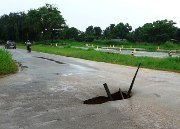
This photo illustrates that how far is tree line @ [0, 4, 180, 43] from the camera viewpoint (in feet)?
268

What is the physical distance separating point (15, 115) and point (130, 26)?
119505 mm

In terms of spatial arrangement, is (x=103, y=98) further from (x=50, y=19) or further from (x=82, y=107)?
(x=50, y=19)

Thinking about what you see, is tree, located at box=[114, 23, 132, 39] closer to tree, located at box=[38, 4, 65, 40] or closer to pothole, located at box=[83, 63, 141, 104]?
tree, located at box=[38, 4, 65, 40]

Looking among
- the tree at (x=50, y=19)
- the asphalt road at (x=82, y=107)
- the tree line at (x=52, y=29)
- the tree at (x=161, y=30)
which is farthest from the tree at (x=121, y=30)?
the asphalt road at (x=82, y=107)

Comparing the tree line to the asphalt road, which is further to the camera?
the tree line

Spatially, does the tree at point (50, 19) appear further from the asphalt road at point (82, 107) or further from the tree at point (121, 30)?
the asphalt road at point (82, 107)

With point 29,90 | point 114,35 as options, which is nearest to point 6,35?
point 114,35

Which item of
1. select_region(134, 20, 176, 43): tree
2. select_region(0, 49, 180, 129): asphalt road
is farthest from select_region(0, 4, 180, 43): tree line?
select_region(0, 49, 180, 129): asphalt road

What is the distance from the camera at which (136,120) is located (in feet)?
26.5

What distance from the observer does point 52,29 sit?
96625 millimetres

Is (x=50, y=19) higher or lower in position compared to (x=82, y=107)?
higher

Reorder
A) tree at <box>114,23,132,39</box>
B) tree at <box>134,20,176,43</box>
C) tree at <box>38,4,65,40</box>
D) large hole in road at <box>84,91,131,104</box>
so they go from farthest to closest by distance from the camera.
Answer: tree at <box>114,23,132,39</box>, tree at <box>38,4,65,40</box>, tree at <box>134,20,176,43</box>, large hole in road at <box>84,91,131,104</box>

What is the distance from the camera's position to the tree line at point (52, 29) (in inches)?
3211

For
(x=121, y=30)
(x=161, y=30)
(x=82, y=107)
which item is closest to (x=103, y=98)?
(x=82, y=107)
